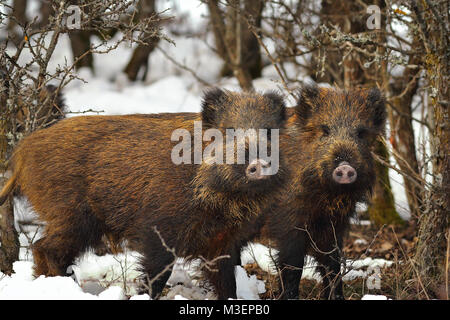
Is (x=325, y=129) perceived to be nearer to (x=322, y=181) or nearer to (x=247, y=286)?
(x=322, y=181)

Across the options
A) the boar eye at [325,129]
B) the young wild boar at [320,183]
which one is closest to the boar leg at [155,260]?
the young wild boar at [320,183]

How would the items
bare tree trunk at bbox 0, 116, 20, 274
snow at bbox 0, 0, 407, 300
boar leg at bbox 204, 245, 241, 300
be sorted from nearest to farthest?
snow at bbox 0, 0, 407, 300 → boar leg at bbox 204, 245, 241, 300 → bare tree trunk at bbox 0, 116, 20, 274

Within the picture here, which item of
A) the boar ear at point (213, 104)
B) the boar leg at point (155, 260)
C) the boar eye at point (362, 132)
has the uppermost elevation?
the boar ear at point (213, 104)

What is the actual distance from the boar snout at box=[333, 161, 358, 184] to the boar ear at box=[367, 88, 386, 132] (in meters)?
0.71

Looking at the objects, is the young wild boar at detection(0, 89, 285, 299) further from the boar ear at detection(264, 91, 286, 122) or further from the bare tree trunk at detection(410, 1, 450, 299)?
the bare tree trunk at detection(410, 1, 450, 299)

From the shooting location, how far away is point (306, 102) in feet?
17.9

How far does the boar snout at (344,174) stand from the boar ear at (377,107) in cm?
71

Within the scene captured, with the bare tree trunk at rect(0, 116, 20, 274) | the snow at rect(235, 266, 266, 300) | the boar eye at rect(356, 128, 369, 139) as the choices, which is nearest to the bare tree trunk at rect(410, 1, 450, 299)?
the boar eye at rect(356, 128, 369, 139)

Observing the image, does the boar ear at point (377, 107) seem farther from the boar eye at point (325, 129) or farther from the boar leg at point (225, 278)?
the boar leg at point (225, 278)

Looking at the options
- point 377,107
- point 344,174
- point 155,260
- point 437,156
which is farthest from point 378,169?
point 155,260

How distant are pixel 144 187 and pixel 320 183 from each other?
1.37 metres

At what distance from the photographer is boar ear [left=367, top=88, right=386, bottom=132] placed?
17.7 ft

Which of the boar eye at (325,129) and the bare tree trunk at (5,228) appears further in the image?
the bare tree trunk at (5,228)

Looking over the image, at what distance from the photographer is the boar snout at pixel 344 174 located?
4.78 meters
